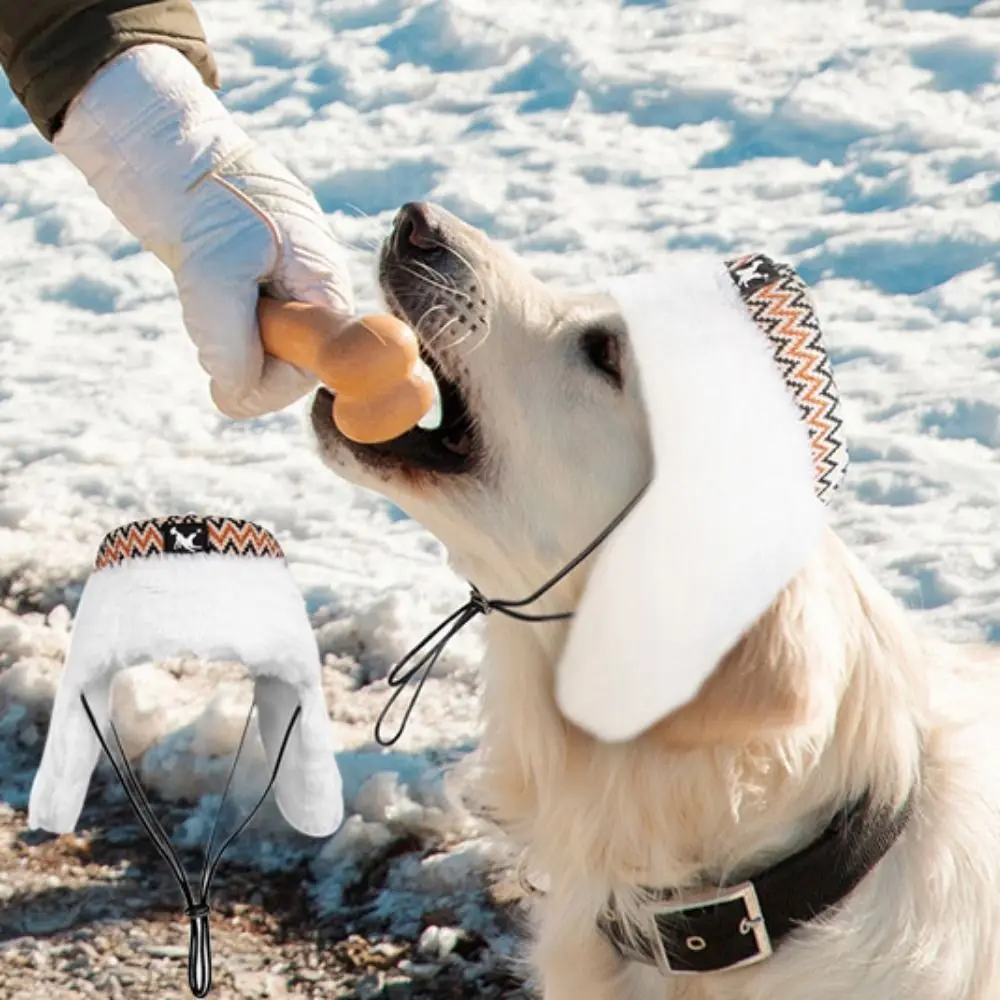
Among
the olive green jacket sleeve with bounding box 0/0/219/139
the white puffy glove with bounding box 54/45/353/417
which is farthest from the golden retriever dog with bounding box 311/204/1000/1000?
the olive green jacket sleeve with bounding box 0/0/219/139

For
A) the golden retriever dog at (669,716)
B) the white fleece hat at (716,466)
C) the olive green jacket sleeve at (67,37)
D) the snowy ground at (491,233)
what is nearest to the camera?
the white fleece hat at (716,466)

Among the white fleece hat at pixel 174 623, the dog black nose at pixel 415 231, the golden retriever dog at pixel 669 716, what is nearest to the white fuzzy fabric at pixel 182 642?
the white fleece hat at pixel 174 623

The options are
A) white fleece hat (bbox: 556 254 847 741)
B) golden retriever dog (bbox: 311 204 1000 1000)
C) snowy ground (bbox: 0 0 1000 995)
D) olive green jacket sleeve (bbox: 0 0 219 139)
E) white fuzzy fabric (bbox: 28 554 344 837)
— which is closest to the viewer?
white fleece hat (bbox: 556 254 847 741)

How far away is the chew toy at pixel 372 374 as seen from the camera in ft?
7.88

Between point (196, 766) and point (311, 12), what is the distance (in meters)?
5.88

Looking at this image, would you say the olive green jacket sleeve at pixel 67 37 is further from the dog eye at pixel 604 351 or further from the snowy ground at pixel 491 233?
the dog eye at pixel 604 351

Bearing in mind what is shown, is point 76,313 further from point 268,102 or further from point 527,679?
point 527,679

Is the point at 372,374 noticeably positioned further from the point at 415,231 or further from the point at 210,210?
the point at 210,210

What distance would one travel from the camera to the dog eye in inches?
97.0

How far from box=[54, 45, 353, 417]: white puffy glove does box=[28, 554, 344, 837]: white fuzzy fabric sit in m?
0.45

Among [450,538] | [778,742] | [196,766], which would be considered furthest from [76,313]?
[778,742]

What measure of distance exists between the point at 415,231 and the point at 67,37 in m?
0.68

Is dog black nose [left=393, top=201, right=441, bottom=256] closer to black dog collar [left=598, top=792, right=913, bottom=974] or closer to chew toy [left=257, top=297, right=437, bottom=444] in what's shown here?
chew toy [left=257, top=297, right=437, bottom=444]

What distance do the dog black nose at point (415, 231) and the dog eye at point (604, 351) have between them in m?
0.27
